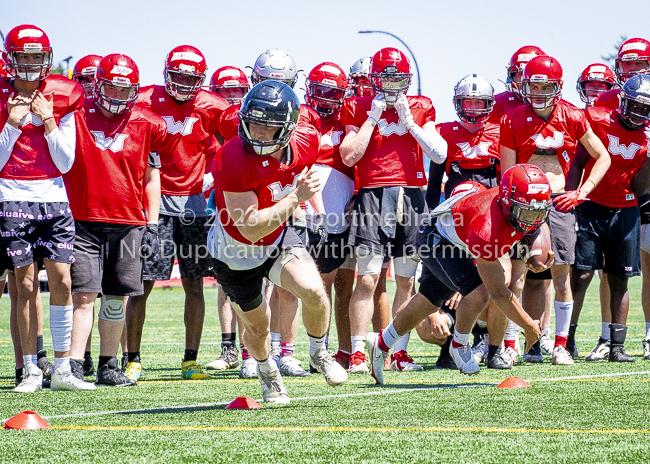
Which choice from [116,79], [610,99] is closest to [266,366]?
[116,79]

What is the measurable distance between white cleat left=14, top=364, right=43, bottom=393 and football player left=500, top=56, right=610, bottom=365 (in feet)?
11.3

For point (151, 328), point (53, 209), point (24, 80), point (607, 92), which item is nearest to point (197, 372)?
point (53, 209)

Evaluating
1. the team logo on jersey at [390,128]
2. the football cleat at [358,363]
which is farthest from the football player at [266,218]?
the team logo on jersey at [390,128]

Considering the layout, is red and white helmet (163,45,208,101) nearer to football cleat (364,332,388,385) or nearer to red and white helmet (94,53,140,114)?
red and white helmet (94,53,140,114)

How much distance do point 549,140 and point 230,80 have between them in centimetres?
288

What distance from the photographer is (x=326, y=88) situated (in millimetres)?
6734

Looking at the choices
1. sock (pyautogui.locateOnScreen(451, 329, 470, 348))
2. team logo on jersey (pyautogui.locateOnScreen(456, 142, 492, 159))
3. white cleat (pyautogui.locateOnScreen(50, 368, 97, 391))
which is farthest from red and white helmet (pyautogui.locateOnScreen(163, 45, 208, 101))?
sock (pyautogui.locateOnScreen(451, 329, 470, 348))

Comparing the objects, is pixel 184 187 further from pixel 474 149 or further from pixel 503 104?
pixel 503 104

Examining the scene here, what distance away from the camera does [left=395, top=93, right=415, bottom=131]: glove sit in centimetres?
663

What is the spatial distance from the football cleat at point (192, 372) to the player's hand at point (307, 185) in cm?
244

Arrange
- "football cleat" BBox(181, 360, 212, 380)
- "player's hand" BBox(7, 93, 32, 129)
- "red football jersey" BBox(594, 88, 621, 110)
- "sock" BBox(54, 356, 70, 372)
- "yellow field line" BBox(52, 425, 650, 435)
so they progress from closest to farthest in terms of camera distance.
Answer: "yellow field line" BBox(52, 425, 650, 435), "player's hand" BBox(7, 93, 32, 129), "sock" BBox(54, 356, 70, 372), "football cleat" BBox(181, 360, 212, 380), "red football jersey" BBox(594, 88, 621, 110)

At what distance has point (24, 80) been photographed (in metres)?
5.53

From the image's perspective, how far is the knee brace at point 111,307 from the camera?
5.89 metres

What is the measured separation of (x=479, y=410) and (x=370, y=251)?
2.33 m
